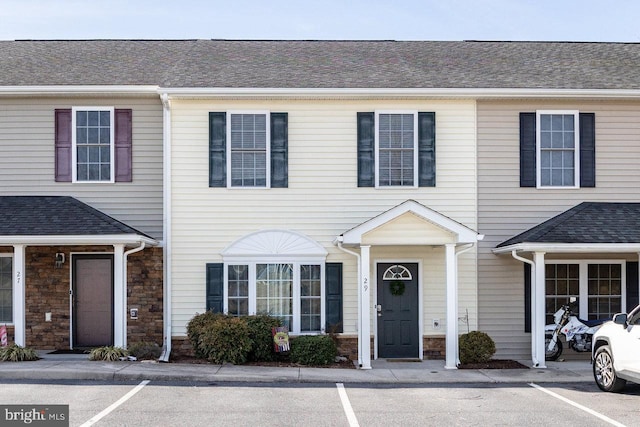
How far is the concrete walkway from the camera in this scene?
13383 millimetres

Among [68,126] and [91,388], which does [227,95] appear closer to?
[68,126]

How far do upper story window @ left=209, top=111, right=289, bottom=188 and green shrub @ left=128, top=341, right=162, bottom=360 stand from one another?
364 centimetres

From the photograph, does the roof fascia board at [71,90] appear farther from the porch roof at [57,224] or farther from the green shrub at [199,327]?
the green shrub at [199,327]

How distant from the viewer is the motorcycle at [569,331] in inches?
630

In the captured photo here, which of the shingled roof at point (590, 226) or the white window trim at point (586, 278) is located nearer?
the shingled roof at point (590, 226)

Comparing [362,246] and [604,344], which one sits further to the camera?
[362,246]

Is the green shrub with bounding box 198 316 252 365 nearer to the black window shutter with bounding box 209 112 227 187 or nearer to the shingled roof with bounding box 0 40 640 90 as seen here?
the black window shutter with bounding box 209 112 227 187

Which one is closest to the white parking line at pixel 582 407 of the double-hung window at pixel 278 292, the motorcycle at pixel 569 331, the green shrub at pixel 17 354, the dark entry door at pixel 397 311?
the motorcycle at pixel 569 331

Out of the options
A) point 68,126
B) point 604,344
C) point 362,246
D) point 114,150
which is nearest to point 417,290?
point 362,246

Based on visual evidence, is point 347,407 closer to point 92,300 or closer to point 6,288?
point 92,300

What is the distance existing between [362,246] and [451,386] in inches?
128

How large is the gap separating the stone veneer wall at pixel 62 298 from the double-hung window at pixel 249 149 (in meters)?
2.35

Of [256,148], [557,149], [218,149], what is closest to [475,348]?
[557,149]

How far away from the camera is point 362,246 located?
49.7 feet
